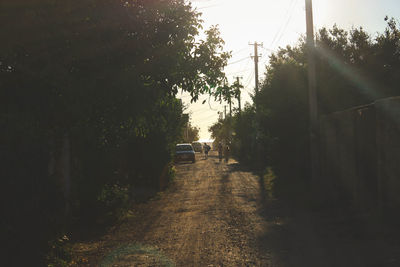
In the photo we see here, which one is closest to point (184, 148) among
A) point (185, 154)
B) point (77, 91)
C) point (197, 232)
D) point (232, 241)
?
point (185, 154)

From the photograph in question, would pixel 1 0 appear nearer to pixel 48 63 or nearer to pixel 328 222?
pixel 48 63

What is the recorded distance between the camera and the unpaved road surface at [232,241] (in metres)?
6.93

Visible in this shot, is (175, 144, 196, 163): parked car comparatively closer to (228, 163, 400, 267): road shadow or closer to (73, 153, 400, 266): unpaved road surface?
(73, 153, 400, 266): unpaved road surface

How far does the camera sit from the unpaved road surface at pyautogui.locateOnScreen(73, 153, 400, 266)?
6926mm

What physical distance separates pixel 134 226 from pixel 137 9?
4794 mm

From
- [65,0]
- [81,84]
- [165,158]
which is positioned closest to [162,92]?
[81,84]

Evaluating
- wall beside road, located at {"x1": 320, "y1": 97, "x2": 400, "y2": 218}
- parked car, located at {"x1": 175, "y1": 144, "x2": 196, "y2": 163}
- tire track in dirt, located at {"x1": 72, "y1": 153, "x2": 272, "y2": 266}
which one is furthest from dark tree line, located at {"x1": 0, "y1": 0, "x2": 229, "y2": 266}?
Result: parked car, located at {"x1": 175, "y1": 144, "x2": 196, "y2": 163}

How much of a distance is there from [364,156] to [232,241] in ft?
15.8

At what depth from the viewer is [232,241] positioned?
833 cm

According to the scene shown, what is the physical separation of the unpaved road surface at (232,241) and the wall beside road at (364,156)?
130 cm

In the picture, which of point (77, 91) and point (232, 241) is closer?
point (77, 91)

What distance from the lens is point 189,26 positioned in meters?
9.54

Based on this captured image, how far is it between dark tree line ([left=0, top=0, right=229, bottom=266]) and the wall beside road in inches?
146

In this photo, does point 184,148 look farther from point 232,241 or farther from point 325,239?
point 325,239
